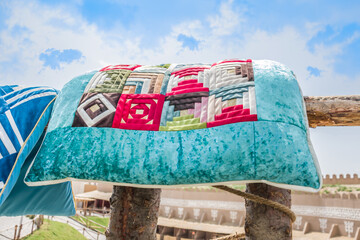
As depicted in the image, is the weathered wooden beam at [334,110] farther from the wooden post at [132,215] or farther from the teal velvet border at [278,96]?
the wooden post at [132,215]

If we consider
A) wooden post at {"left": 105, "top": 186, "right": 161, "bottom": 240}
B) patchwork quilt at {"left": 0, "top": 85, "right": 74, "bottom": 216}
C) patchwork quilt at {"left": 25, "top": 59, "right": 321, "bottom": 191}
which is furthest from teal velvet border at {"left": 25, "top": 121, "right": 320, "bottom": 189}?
wooden post at {"left": 105, "top": 186, "right": 161, "bottom": 240}

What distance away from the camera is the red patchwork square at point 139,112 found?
3.39ft

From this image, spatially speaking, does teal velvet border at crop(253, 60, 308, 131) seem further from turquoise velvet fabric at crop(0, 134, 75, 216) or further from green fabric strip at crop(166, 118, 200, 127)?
turquoise velvet fabric at crop(0, 134, 75, 216)

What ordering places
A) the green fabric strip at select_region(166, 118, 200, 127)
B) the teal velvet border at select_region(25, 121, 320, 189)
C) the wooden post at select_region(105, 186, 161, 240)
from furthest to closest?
the wooden post at select_region(105, 186, 161, 240) < the green fabric strip at select_region(166, 118, 200, 127) < the teal velvet border at select_region(25, 121, 320, 189)

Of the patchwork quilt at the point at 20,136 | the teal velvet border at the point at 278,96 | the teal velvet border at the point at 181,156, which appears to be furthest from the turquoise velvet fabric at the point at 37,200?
the teal velvet border at the point at 278,96

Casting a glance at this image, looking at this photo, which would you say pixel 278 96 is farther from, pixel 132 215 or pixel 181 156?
pixel 132 215

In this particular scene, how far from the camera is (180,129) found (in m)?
0.99

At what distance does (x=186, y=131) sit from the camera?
983 mm

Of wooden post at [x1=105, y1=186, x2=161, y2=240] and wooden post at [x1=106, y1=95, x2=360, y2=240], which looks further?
wooden post at [x1=105, y1=186, x2=161, y2=240]

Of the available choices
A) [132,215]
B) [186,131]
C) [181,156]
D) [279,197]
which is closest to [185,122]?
[186,131]

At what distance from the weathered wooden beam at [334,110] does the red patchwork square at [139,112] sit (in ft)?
2.26

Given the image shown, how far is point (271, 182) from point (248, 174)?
0.08 metres

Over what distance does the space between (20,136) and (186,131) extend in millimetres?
776

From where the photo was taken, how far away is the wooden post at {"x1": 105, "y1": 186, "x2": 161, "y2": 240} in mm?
Result: 1335
